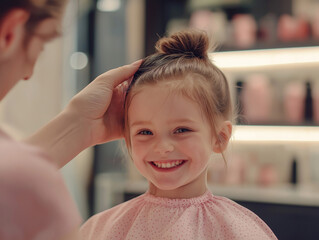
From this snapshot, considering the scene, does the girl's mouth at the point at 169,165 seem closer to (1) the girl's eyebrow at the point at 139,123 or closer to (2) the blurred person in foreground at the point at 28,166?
(1) the girl's eyebrow at the point at 139,123

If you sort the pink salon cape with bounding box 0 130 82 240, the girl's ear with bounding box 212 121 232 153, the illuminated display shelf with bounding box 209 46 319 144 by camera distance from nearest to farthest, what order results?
the pink salon cape with bounding box 0 130 82 240, the girl's ear with bounding box 212 121 232 153, the illuminated display shelf with bounding box 209 46 319 144

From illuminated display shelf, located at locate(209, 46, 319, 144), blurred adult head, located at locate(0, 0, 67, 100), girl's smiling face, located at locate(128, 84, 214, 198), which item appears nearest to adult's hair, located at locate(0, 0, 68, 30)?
blurred adult head, located at locate(0, 0, 67, 100)

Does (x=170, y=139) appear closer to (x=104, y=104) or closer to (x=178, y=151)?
(x=178, y=151)

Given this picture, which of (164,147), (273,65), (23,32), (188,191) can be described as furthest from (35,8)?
(273,65)

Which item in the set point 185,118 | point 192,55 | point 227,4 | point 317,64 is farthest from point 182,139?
point 227,4

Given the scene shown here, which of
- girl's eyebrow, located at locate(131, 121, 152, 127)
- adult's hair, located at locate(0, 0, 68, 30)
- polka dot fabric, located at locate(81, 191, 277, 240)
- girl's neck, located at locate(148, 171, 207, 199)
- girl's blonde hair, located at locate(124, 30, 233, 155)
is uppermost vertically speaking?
adult's hair, located at locate(0, 0, 68, 30)

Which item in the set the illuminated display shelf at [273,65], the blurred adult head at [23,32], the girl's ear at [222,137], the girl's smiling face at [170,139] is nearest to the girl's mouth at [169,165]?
the girl's smiling face at [170,139]

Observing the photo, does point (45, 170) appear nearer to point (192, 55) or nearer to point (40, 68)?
point (192, 55)

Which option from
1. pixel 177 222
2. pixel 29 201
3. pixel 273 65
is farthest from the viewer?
pixel 273 65

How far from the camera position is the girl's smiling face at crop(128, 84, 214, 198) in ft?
2.67

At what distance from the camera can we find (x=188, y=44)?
36.0 inches

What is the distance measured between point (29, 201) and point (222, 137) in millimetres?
544

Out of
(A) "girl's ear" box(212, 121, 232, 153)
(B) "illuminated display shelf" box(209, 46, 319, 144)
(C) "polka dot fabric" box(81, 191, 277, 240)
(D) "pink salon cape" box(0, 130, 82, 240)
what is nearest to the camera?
(D) "pink salon cape" box(0, 130, 82, 240)

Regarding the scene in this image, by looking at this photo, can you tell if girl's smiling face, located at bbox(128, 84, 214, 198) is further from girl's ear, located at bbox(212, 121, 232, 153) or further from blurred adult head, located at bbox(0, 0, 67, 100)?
blurred adult head, located at bbox(0, 0, 67, 100)
